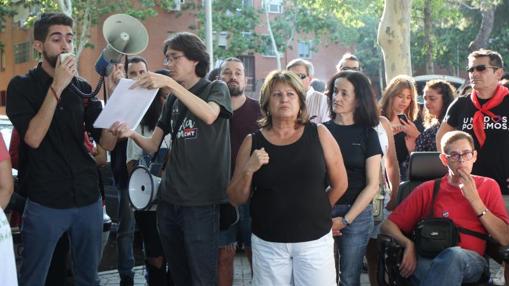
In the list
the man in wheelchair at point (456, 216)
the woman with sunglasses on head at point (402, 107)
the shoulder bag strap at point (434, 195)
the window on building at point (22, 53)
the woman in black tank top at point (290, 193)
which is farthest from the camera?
the window on building at point (22, 53)

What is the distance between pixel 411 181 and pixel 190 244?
74.2 inches

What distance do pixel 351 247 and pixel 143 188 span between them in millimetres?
1444

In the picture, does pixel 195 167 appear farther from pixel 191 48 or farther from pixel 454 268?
pixel 454 268

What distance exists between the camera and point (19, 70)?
3622cm

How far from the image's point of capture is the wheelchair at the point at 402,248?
4500 mm

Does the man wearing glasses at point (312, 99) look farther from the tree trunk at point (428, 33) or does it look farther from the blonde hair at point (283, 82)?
the tree trunk at point (428, 33)

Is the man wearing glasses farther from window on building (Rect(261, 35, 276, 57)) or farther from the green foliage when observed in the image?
window on building (Rect(261, 35, 276, 57))

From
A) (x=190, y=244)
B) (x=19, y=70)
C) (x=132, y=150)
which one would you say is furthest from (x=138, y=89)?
(x=19, y=70)

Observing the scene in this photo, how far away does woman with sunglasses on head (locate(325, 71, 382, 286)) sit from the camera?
449 centimetres

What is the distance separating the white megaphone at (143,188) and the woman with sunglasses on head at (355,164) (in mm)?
1204

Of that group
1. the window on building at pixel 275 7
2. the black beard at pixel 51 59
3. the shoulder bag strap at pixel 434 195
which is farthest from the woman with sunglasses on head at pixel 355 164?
the window on building at pixel 275 7

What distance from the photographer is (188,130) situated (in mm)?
4262

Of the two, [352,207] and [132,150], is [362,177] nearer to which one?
[352,207]

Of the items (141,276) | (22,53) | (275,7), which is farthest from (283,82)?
(275,7)
